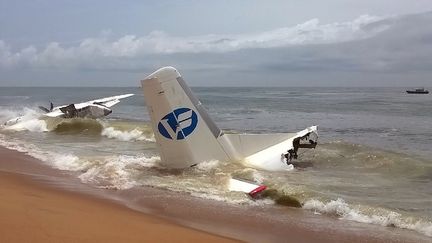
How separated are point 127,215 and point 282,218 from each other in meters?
2.18

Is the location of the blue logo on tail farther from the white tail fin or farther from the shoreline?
the shoreline

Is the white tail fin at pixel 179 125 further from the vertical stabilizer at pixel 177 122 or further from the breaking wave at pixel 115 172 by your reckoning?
the breaking wave at pixel 115 172

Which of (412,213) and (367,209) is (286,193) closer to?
(367,209)

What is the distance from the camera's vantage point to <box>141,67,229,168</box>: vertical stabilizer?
9.05m

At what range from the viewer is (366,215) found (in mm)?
6547

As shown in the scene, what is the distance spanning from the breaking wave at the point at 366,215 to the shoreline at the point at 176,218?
0.23 m

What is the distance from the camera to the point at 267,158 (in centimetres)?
1031

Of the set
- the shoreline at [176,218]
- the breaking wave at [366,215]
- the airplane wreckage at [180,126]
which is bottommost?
the breaking wave at [366,215]

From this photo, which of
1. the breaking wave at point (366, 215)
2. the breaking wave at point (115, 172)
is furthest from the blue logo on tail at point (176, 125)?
the breaking wave at point (366, 215)

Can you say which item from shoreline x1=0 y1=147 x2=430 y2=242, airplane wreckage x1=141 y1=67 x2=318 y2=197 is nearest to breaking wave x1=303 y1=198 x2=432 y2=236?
shoreline x1=0 y1=147 x2=430 y2=242

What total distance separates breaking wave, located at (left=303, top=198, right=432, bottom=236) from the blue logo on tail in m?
3.07

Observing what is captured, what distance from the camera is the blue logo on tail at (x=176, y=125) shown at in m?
9.06

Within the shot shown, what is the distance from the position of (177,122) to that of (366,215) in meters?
4.17

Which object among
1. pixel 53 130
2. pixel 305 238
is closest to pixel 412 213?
pixel 305 238
